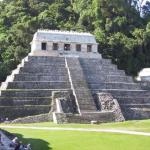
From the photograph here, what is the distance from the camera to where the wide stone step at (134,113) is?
55.3m

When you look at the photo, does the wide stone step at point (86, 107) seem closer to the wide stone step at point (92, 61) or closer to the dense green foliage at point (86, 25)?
the wide stone step at point (92, 61)

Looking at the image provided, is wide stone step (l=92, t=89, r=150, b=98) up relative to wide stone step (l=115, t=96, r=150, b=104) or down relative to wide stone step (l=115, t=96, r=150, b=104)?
up

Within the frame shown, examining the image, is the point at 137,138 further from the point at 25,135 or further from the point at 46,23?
the point at 46,23

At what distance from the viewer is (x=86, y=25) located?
8762cm

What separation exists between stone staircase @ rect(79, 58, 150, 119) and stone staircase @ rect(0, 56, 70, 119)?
315cm

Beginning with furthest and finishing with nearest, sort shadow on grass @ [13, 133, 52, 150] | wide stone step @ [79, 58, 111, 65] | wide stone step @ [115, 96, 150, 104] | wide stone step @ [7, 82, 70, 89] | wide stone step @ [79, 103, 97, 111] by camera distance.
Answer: wide stone step @ [79, 58, 111, 65]
wide stone step @ [115, 96, 150, 104]
wide stone step @ [7, 82, 70, 89]
wide stone step @ [79, 103, 97, 111]
shadow on grass @ [13, 133, 52, 150]

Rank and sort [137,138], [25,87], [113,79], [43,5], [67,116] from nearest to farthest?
[137,138], [67,116], [25,87], [113,79], [43,5]

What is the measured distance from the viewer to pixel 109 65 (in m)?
62.6

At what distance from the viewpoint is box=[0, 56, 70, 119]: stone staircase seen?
53250mm

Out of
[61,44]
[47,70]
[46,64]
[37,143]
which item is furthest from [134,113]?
[37,143]

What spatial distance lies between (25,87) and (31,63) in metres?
4.30

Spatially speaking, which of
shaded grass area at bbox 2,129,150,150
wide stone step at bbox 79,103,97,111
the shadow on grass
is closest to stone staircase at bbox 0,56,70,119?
wide stone step at bbox 79,103,97,111

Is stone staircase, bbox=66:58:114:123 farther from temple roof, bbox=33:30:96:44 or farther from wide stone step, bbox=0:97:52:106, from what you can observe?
wide stone step, bbox=0:97:52:106

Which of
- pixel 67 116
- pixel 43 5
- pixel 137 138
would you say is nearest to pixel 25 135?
pixel 137 138
